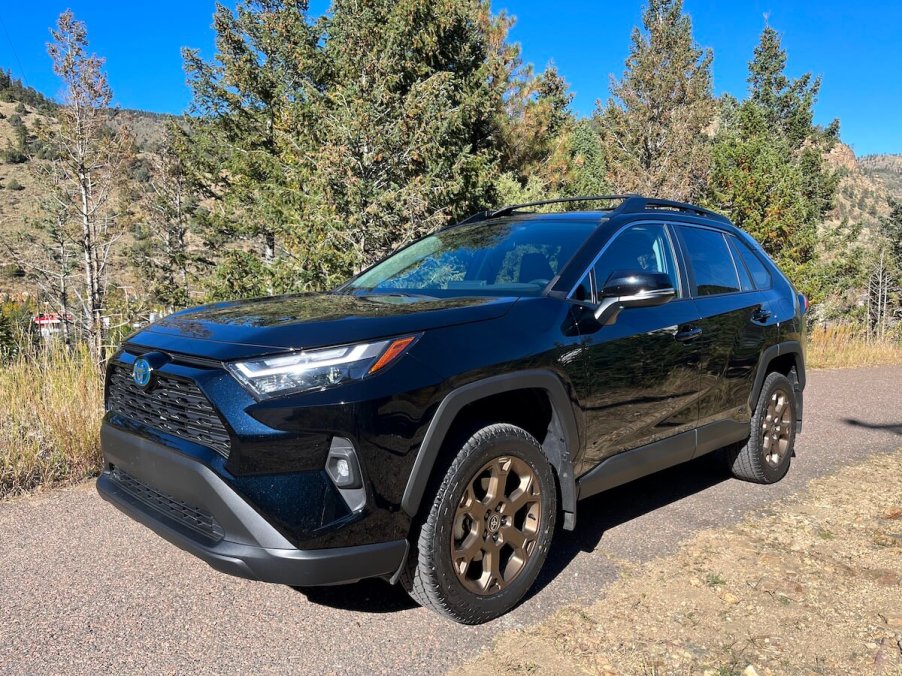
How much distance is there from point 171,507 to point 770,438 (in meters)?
4.01

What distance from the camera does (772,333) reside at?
180 inches

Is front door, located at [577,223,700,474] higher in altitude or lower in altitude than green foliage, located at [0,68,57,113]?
lower

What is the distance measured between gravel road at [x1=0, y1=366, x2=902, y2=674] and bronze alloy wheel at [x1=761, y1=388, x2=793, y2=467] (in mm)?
445

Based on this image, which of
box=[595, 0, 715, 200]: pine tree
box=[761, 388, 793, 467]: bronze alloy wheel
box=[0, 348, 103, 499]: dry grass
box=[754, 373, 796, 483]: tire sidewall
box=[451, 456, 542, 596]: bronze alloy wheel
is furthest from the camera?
box=[595, 0, 715, 200]: pine tree

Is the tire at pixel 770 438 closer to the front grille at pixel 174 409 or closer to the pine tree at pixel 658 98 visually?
the front grille at pixel 174 409

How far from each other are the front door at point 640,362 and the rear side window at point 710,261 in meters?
0.22

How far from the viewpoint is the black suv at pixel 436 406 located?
228cm

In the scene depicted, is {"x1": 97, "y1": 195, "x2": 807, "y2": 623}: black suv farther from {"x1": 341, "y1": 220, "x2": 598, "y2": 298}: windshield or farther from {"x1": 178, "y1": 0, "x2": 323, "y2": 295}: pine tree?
{"x1": 178, "y1": 0, "x2": 323, "y2": 295}: pine tree

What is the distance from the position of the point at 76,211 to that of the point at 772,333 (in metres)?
13.8

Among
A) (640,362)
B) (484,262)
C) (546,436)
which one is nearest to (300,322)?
(546,436)

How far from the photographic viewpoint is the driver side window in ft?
11.3

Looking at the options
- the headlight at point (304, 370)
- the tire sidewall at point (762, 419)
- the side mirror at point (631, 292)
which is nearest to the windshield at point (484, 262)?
the side mirror at point (631, 292)

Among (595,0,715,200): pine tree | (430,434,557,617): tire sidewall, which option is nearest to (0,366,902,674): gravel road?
(430,434,557,617): tire sidewall

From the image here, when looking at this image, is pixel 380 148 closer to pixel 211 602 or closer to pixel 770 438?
pixel 770 438
